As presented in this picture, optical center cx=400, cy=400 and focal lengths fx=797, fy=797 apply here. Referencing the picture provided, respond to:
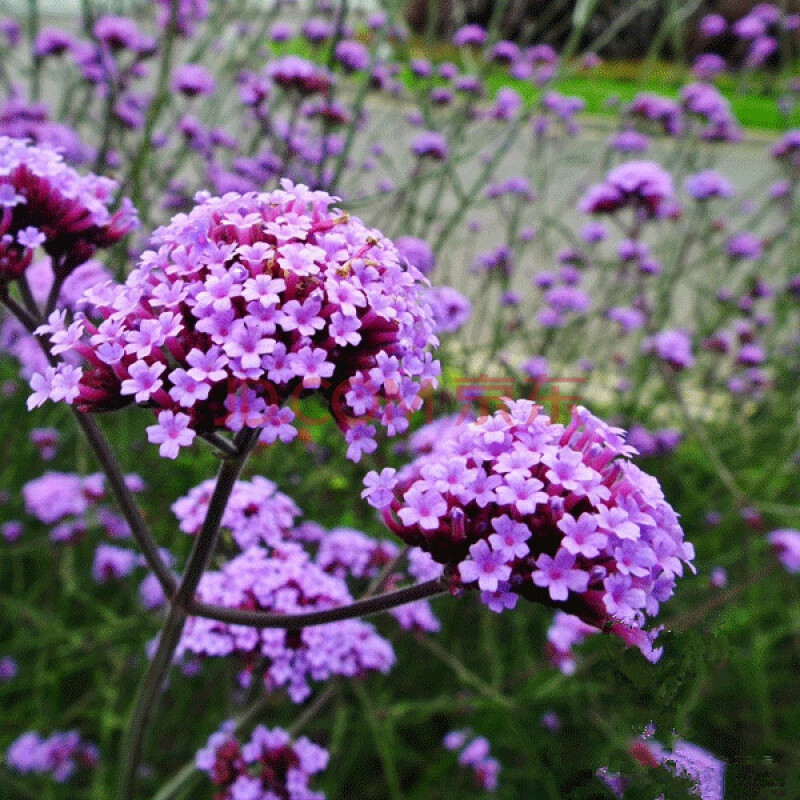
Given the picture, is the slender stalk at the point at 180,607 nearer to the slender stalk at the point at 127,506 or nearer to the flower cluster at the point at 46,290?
the slender stalk at the point at 127,506

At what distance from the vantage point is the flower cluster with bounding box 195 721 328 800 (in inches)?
41.1

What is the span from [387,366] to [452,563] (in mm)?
186

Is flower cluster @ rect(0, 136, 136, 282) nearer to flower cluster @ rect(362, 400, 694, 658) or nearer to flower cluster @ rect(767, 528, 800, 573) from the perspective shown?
flower cluster @ rect(362, 400, 694, 658)

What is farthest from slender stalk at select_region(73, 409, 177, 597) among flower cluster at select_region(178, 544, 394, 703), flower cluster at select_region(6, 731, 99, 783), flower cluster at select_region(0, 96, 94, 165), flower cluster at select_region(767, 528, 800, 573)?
flower cluster at select_region(767, 528, 800, 573)

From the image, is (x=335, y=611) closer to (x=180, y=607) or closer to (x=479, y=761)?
(x=180, y=607)

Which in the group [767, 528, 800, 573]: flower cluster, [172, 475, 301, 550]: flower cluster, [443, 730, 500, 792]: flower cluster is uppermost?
[172, 475, 301, 550]: flower cluster

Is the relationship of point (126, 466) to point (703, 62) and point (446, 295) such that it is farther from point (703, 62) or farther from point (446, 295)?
point (703, 62)

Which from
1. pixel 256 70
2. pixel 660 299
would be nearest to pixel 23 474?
pixel 256 70

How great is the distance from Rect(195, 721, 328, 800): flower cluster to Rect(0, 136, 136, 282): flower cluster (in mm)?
661

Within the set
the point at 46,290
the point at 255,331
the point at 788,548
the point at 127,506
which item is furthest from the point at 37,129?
the point at 788,548

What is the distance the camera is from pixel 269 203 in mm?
798

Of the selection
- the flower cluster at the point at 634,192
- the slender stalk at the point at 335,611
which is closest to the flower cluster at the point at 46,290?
the slender stalk at the point at 335,611

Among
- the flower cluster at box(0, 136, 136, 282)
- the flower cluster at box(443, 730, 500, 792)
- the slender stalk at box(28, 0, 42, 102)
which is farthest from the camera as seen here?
the slender stalk at box(28, 0, 42, 102)

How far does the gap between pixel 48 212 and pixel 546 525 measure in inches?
27.5
